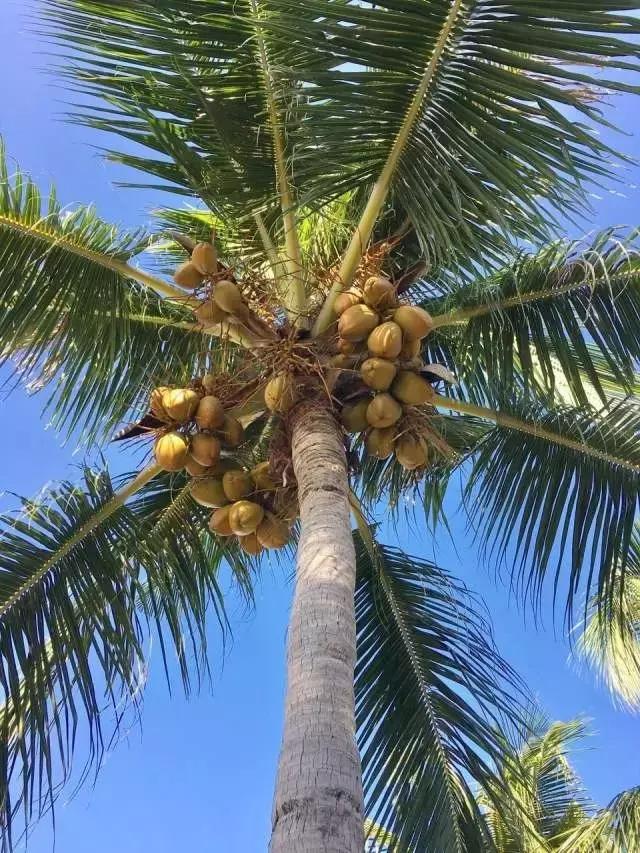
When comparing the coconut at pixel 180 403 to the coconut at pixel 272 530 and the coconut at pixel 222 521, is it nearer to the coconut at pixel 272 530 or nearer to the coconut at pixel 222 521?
the coconut at pixel 222 521

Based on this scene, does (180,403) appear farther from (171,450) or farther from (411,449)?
(411,449)

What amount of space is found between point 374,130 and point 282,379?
1.12 m

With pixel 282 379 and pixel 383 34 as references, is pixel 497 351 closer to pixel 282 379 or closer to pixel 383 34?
pixel 282 379

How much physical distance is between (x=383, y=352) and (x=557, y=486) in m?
1.69

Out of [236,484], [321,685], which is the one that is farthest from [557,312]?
[321,685]

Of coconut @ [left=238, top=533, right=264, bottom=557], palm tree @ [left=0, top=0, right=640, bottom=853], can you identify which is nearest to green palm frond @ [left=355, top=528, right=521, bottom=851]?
palm tree @ [left=0, top=0, right=640, bottom=853]

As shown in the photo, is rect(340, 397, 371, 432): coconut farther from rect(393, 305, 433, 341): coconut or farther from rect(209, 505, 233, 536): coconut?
rect(209, 505, 233, 536): coconut

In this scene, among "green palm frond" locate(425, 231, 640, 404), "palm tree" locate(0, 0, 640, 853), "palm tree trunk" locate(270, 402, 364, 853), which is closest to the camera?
"palm tree trunk" locate(270, 402, 364, 853)

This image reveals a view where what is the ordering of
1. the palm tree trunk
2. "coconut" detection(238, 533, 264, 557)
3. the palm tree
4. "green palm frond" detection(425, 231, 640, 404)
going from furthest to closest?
"green palm frond" detection(425, 231, 640, 404) < "coconut" detection(238, 533, 264, 557) < the palm tree < the palm tree trunk

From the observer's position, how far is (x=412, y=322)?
3535mm

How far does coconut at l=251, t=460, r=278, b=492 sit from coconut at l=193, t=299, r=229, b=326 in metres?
0.71

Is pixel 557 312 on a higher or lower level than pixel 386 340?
higher

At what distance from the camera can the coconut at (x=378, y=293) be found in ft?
11.8

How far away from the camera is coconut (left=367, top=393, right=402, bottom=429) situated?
361cm
